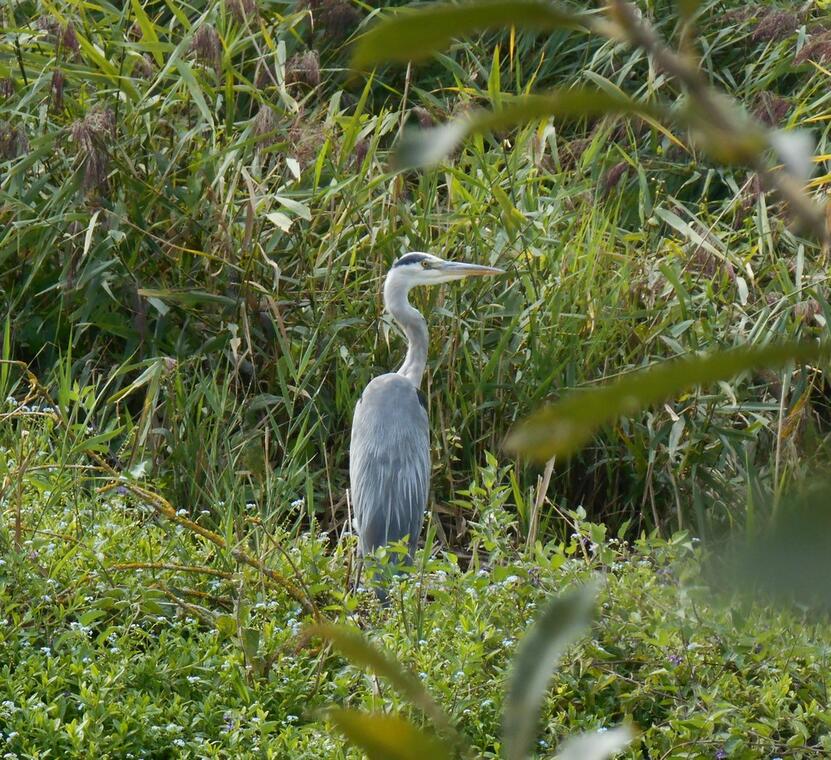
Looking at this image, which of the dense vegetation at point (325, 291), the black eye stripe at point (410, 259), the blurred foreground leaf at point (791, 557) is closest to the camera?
the blurred foreground leaf at point (791, 557)

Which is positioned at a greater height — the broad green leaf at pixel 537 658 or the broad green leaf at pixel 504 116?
the broad green leaf at pixel 504 116

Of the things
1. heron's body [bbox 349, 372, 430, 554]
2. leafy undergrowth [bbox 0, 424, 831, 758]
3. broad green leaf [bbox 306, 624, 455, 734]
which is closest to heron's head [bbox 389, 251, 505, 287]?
heron's body [bbox 349, 372, 430, 554]

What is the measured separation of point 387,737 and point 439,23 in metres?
0.18

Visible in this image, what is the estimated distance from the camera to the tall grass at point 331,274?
165 inches

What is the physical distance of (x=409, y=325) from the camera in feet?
14.1

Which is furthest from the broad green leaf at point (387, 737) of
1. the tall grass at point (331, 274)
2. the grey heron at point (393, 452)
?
the tall grass at point (331, 274)

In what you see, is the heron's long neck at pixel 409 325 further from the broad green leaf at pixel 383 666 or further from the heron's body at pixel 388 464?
the broad green leaf at pixel 383 666

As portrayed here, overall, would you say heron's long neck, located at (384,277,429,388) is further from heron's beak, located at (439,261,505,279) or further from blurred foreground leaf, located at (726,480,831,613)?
blurred foreground leaf, located at (726,480,831,613)

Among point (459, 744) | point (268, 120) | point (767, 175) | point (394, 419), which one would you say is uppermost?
point (767, 175)

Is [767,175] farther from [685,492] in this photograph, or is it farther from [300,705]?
[685,492]

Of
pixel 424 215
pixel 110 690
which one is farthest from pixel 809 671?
pixel 424 215

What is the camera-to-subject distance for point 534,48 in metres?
5.70

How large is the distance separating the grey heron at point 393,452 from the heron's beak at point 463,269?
0.21 ft

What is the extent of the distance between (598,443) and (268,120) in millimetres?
1509
